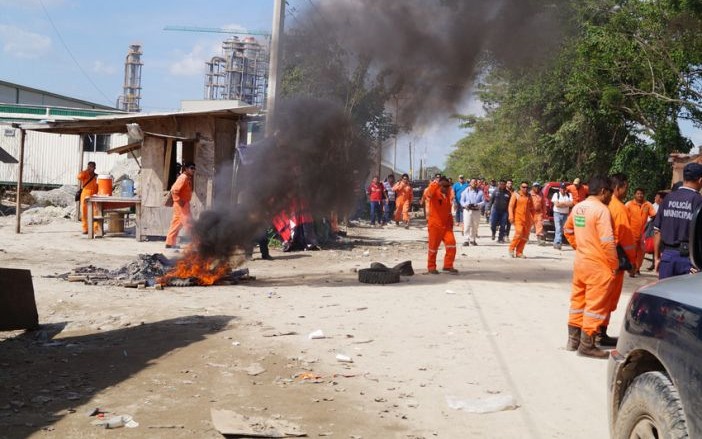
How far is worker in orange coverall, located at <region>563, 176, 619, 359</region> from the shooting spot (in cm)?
660

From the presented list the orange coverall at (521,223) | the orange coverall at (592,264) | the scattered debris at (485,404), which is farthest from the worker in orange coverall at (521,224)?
the scattered debris at (485,404)

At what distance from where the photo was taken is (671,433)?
2.84 meters

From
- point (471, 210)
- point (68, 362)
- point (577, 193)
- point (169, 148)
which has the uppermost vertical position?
point (169, 148)

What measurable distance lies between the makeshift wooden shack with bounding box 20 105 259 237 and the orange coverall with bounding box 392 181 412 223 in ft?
32.9

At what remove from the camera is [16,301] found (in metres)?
7.17

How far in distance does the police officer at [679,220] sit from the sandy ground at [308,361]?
3.93ft

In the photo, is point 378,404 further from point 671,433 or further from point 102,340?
point 102,340

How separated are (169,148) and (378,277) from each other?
320 inches

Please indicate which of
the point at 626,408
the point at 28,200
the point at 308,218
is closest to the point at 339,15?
the point at 308,218

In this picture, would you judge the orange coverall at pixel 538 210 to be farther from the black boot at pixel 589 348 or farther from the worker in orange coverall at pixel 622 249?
the black boot at pixel 589 348

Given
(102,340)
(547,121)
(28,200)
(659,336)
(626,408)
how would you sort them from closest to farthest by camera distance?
1. (659,336)
2. (626,408)
3. (102,340)
4. (28,200)
5. (547,121)

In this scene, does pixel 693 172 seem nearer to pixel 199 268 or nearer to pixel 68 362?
pixel 68 362

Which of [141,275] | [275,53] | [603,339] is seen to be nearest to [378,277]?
[141,275]

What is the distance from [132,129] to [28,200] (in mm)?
13916
